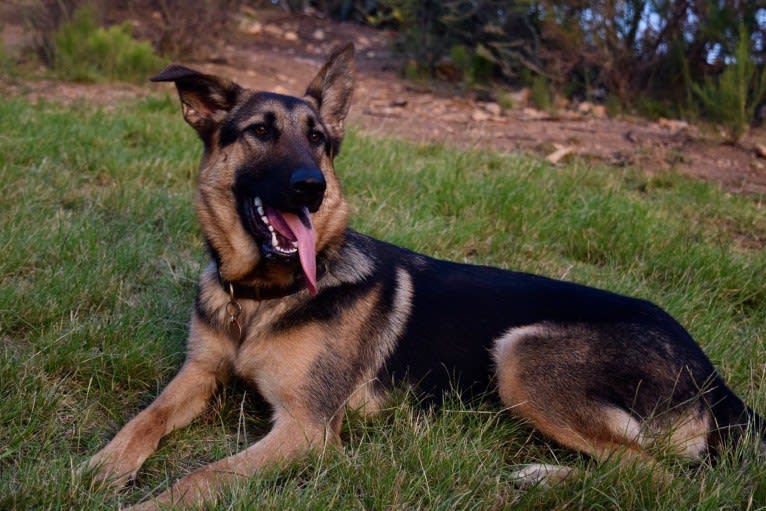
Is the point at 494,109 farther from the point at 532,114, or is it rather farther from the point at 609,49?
the point at 609,49

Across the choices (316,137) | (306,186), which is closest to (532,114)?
(316,137)

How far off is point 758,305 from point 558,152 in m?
2.93

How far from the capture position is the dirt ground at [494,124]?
7.24 metres

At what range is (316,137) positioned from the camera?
137 inches

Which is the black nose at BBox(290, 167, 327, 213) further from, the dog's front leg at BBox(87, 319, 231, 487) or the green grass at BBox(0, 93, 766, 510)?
the green grass at BBox(0, 93, 766, 510)

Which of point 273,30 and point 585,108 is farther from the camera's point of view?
point 273,30

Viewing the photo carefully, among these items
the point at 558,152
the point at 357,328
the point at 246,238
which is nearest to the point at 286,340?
the point at 357,328

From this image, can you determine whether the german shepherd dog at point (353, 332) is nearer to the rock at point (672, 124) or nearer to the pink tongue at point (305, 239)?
the pink tongue at point (305, 239)

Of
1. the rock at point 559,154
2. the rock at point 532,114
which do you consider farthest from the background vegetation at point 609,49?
the rock at point 559,154

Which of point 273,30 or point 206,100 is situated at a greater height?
point 206,100

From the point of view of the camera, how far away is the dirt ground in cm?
724

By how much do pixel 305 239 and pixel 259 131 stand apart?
0.59 metres

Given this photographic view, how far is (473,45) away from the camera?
10.9 metres

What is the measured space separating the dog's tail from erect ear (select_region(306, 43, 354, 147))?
→ 83.7 inches
